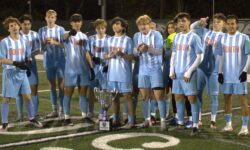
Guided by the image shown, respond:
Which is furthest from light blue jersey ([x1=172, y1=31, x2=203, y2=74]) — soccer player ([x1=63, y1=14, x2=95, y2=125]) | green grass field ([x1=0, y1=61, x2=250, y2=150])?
soccer player ([x1=63, y1=14, x2=95, y2=125])

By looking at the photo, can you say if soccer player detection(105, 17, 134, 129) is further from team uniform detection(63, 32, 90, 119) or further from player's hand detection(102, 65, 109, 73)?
team uniform detection(63, 32, 90, 119)

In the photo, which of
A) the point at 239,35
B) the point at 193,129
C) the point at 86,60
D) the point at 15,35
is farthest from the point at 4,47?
the point at 239,35

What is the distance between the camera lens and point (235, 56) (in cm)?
648

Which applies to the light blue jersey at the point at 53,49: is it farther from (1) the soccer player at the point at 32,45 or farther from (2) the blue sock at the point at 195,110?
(2) the blue sock at the point at 195,110

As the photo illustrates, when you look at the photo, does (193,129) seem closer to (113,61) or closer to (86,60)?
(113,61)

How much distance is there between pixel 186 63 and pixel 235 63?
0.72 meters

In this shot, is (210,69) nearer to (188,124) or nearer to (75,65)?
(188,124)

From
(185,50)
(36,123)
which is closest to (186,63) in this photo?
(185,50)

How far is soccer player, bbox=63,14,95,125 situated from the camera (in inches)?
284

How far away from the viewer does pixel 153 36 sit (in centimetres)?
686

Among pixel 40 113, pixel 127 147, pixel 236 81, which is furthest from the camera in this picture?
pixel 40 113

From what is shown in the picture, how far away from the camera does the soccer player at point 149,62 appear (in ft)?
22.2

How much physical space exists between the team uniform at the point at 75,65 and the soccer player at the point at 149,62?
93 centimetres

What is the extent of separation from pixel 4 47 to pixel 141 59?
2.04m
